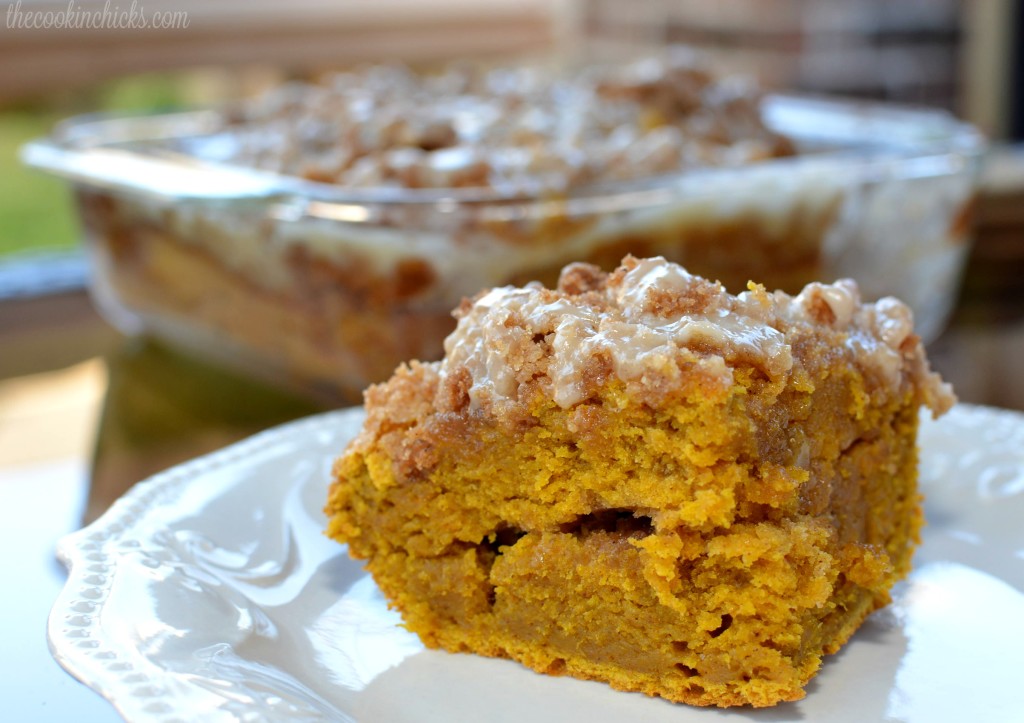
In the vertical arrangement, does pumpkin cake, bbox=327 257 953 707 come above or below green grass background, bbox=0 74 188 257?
above

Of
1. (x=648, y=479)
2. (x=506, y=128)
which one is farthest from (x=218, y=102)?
(x=648, y=479)

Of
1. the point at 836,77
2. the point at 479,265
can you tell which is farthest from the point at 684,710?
the point at 836,77

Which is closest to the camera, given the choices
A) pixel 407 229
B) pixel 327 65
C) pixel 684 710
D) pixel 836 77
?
pixel 684 710

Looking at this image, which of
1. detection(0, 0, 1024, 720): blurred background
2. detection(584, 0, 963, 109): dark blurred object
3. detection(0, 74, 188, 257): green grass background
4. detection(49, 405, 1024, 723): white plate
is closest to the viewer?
detection(49, 405, 1024, 723): white plate

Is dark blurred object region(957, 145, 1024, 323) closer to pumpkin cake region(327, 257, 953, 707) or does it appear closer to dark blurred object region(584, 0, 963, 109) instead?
pumpkin cake region(327, 257, 953, 707)

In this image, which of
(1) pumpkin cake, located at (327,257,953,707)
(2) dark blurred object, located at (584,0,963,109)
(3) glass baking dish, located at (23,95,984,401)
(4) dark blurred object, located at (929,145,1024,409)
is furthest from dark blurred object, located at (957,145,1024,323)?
(2) dark blurred object, located at (584,0,963,109)

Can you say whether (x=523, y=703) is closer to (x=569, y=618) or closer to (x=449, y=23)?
(x=569, y=618)

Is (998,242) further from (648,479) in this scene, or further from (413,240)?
(648,479)
